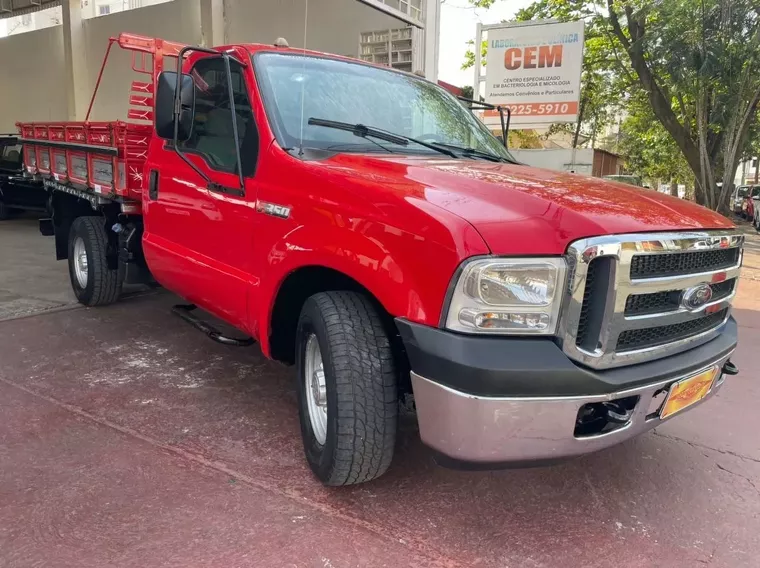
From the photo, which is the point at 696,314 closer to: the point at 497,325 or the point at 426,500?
the point at 497,325

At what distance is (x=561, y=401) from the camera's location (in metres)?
2.18

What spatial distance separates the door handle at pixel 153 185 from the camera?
14.1 feet

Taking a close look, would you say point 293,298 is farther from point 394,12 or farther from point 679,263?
point 394,12

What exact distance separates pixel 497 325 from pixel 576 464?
55.6 inches

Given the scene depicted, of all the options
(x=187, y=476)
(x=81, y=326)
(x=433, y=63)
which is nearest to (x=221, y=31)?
(x=433, y=63)

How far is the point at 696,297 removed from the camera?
8.39 feet

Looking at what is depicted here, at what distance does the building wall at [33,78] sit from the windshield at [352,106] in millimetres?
17005

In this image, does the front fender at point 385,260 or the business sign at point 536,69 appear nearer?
the front fender at point 385,260

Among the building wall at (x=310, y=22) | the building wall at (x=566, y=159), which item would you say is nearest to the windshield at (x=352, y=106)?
the building wall at (x=566, y=159)

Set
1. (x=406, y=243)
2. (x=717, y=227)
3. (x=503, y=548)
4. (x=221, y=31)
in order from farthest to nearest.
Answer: (x=221, y=31)
(x=717, y=227)
(x=503, y=548)
(x=406, y=243)

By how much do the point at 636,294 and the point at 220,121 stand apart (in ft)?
8.09

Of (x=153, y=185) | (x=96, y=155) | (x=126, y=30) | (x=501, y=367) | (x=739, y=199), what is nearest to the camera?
(x=501, y=367)

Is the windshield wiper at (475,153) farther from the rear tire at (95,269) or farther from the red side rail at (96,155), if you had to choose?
the rear tire at (95,269)

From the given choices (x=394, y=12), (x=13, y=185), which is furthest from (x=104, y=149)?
(x=13, y=185)
